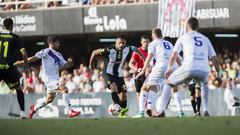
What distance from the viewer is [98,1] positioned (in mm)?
29156

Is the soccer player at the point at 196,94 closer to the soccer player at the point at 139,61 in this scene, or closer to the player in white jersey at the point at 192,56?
the soccer player at the point at 139,61

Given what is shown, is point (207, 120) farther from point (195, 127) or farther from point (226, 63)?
point (226, 63)

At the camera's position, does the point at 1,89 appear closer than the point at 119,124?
No

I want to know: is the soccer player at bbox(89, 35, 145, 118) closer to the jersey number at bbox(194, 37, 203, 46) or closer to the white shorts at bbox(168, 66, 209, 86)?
the white shorts at bbox(168, 66, 209, 86)

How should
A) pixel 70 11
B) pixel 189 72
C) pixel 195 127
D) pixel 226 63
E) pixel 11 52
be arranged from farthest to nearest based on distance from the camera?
pixel 70 11
pixel 226 63
pixel 11 52
pixel 189 72
pixel 195 127

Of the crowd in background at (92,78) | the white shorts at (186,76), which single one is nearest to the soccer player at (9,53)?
the white shorts at (186,76)

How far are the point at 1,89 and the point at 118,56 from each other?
11.3 metres

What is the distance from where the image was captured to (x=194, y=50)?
516 inches

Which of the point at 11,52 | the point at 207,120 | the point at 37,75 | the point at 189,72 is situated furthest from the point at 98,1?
the point at 207,120

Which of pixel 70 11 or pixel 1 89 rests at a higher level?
pixel 70 11

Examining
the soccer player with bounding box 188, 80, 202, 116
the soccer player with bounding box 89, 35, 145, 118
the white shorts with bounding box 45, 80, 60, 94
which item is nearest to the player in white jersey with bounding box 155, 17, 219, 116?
the soccer player with bounding box 188, 80, 202, 116

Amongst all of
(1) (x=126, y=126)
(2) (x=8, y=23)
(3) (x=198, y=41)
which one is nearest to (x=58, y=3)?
(2) (x=8, y=23)

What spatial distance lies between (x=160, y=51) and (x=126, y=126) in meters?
4.04

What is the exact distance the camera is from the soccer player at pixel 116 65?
1739 centimetres
